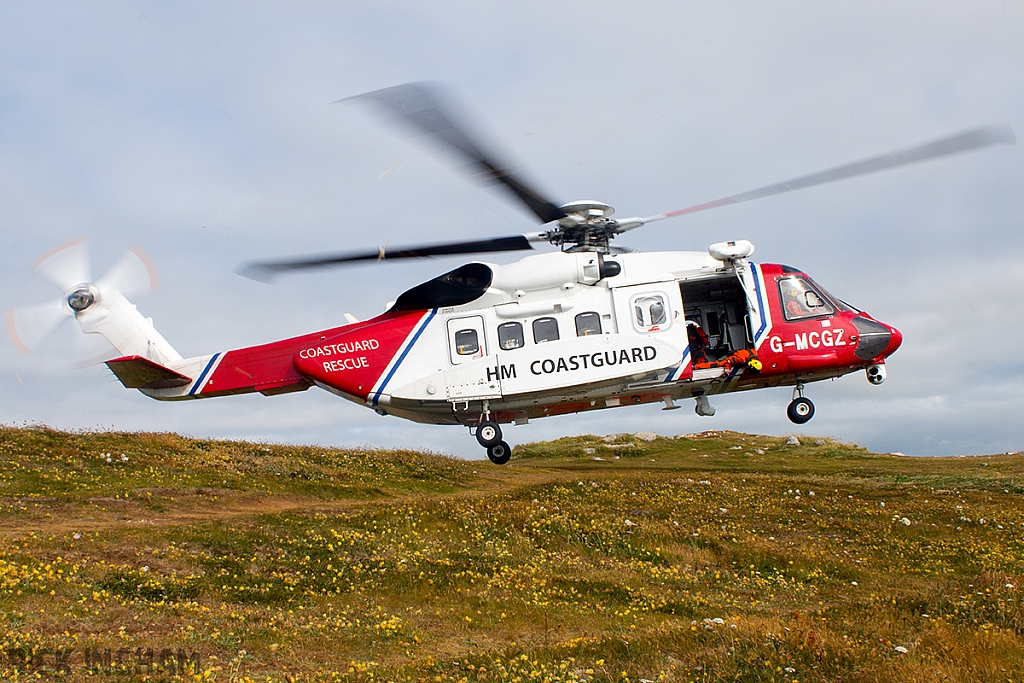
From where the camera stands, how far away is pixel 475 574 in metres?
15.2

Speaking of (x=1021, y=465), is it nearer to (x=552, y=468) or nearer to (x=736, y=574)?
(x=552, y=468)

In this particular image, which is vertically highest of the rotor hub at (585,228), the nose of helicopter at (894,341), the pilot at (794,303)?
the rotor hub at (585,228)

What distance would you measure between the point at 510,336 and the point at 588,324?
5.23 feet

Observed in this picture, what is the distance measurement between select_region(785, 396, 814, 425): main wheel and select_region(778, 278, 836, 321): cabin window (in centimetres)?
176

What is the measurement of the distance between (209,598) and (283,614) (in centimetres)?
151

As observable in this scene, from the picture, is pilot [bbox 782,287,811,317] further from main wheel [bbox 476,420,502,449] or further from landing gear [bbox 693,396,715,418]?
main wheel [bbox 476,420,502,449]

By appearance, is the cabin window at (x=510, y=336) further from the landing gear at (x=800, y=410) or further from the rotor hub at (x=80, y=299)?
the rotor hub at (x=80, y=299)

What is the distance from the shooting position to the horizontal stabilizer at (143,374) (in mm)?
16203

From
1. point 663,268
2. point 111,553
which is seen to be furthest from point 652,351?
point 111,553

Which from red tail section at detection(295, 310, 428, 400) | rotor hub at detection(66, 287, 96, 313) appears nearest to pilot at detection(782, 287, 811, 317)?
red tail section at detection(295, 310, 428, 400)

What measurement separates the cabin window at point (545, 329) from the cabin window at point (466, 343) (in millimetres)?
1244

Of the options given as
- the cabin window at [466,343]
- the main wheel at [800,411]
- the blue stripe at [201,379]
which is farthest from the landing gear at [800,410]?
the blue stripe at [201,379]

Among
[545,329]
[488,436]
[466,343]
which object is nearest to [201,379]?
[466,343]

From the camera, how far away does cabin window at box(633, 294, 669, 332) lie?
51.7 feet
